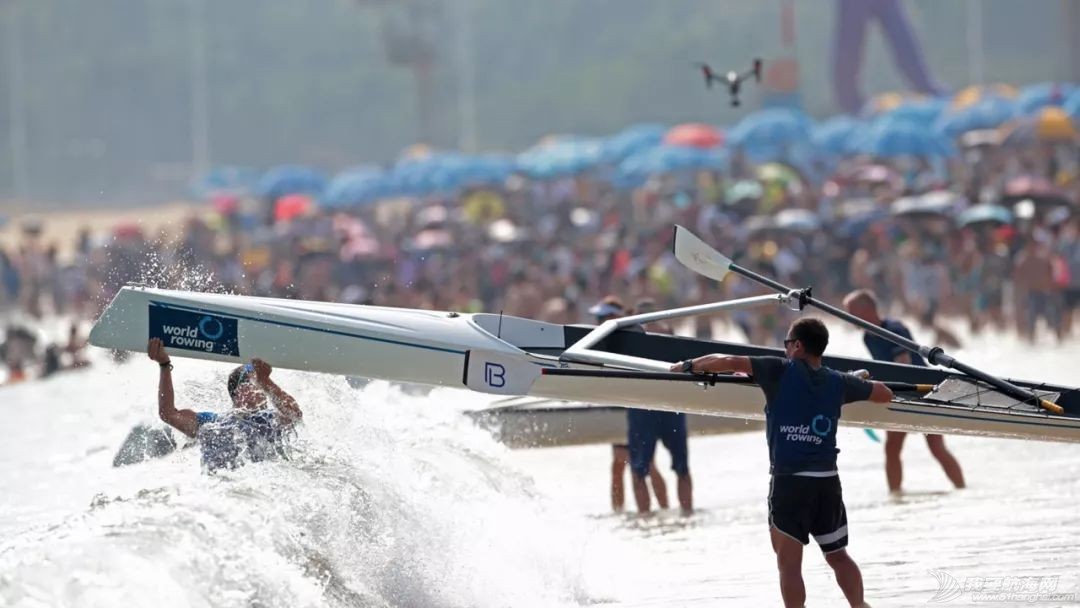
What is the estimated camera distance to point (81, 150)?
7056cm

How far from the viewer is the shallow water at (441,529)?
7082 mm

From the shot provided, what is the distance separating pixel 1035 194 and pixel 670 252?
5110 mm

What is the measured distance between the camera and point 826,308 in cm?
841

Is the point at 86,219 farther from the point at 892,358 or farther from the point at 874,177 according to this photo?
the point at 892,358

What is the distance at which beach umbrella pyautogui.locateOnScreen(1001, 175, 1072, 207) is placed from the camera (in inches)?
941

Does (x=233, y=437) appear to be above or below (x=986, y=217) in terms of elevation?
below

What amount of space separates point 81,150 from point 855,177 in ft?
156

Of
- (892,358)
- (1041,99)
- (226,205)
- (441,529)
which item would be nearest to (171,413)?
(441,529)

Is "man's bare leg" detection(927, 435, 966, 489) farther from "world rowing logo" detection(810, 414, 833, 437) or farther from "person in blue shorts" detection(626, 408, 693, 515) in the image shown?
"world rowing logo" detection(810, 414, 833, 437)

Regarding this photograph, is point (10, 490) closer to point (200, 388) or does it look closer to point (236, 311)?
point (200, 388)

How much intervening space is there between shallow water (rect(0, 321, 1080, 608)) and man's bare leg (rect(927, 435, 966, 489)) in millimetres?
135

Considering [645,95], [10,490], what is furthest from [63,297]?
[645,95]

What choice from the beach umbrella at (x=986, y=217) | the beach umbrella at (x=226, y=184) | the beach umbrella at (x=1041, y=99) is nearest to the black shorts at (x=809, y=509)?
the beach umbrella at (x=986, y=217)

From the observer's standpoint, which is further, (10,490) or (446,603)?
(10,490)
